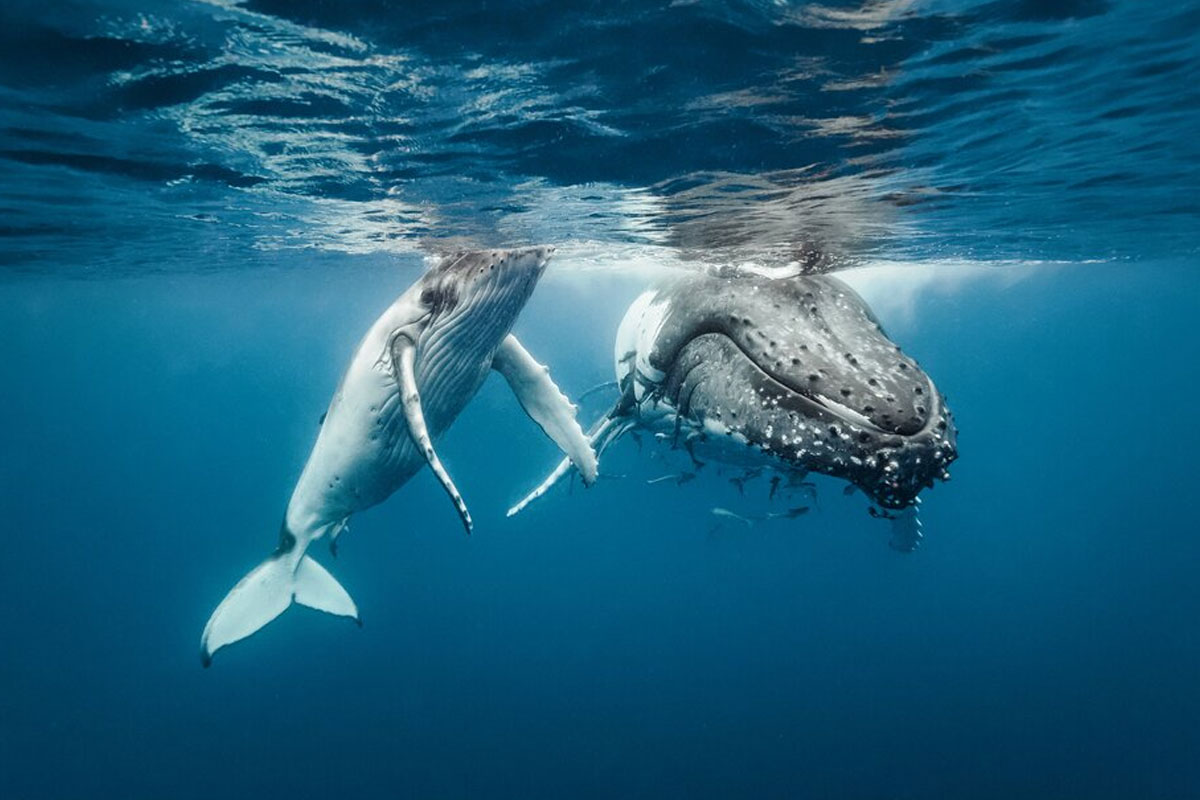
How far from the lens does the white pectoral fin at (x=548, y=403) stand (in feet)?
27.0

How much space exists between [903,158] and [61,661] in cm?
5761

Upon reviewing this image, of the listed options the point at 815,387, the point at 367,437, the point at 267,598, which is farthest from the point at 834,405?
the point at 267,598

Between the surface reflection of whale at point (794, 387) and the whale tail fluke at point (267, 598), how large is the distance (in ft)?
18.7

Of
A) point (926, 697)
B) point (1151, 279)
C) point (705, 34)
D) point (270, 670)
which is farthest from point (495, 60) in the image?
point (1151, 279)

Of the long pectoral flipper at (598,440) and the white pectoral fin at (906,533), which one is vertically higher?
the long pectoral flipper at (598,440)

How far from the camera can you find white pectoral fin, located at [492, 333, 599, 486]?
27.0 ft

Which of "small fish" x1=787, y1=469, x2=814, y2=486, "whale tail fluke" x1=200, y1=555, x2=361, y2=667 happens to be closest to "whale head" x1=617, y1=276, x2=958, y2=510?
"small fish" x1=787, y1=469, x2=814, y2=486

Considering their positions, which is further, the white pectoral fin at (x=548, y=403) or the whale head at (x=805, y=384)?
the white pectoral fin at (x=548, y=403)

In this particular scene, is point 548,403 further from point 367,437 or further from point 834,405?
point 834,405

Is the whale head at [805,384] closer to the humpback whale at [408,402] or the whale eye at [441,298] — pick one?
the humpback whale at [408,402]


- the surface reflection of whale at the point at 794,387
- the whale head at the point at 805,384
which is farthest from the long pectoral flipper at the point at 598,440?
the whale head at the point at 805,384

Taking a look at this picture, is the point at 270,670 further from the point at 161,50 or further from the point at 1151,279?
the point at 1151,279

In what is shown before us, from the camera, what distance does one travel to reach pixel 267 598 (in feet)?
30.0

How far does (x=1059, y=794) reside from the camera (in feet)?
82.6
